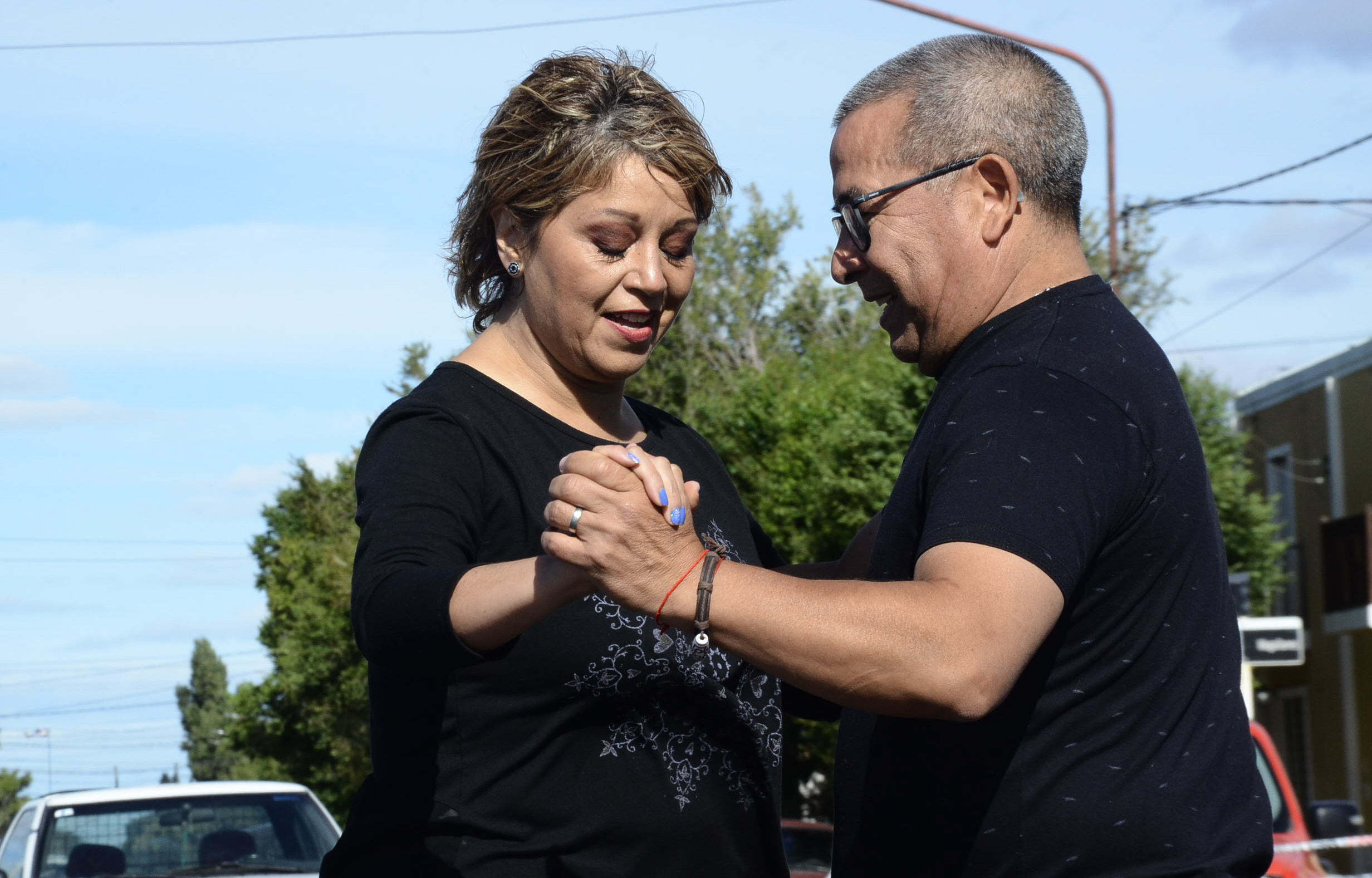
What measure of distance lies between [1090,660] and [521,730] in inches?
35.3

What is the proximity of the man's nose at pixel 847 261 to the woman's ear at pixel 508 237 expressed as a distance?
1.83ft

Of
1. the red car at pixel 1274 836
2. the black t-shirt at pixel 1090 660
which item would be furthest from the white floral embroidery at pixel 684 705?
the red car at pixel 1274 836

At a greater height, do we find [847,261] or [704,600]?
[847,261]

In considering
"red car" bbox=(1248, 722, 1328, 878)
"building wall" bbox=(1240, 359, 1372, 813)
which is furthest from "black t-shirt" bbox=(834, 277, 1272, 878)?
"building wall" bbox=(1240, 359, 1372, 813)

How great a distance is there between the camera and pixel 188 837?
7.41 meters

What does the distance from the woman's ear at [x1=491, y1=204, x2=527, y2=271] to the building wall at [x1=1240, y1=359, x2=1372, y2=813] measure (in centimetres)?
2020

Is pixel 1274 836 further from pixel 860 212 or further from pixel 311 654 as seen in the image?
pixel 311 654

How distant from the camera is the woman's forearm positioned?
205cm

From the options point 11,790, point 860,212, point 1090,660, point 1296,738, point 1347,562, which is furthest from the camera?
point 11,790

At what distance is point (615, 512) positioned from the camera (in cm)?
198

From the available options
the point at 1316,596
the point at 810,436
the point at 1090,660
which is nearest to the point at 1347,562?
the point at 1316,596

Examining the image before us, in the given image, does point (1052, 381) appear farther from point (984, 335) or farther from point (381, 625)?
point (381, 625)

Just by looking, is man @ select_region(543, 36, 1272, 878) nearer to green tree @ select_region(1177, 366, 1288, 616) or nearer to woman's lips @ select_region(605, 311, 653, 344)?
woman's lips @ select_region(605, 311, 653, 344)

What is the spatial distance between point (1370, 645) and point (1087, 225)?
7.41m
